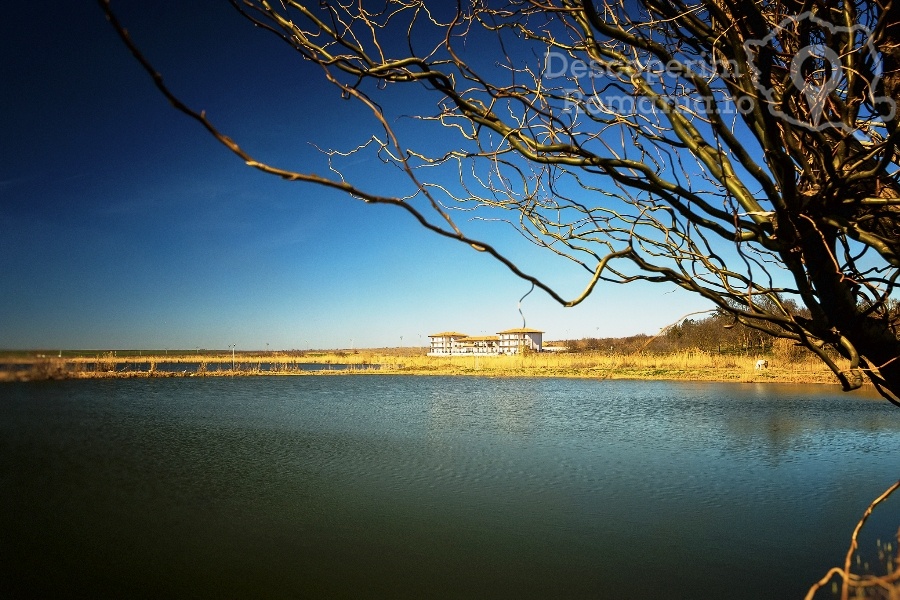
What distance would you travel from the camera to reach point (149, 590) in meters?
4.16

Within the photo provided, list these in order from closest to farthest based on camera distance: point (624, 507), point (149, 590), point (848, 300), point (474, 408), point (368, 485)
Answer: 1. point (848, 300)
2. point (149, 590)
3. point (624, 507)
4. point (368, 485)
5. point (474, 408)

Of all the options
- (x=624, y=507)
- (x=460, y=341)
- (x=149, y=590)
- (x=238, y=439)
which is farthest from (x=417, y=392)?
(x=460, y=341)

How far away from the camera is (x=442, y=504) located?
603 centimetres

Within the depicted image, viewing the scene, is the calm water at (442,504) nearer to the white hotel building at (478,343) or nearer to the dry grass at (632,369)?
the dry grass at (632,369)

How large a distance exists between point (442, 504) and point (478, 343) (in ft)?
186

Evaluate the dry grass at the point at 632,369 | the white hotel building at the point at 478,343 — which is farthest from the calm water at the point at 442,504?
the white hotel building at the point at 478,343

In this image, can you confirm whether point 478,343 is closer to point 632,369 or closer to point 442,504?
point 632,369

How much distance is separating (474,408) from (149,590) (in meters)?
10.9

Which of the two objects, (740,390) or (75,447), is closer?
(75,447)

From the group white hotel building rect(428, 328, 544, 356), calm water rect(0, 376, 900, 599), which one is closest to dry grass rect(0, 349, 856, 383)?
calm water rect(0, 376, 900, 599)

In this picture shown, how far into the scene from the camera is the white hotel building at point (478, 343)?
61.3 metres

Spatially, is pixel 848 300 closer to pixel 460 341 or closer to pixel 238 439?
pixel 238 439

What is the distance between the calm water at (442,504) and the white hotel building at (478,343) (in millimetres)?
48618

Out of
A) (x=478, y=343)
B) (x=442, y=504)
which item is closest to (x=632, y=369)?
(x=442, y=504)
